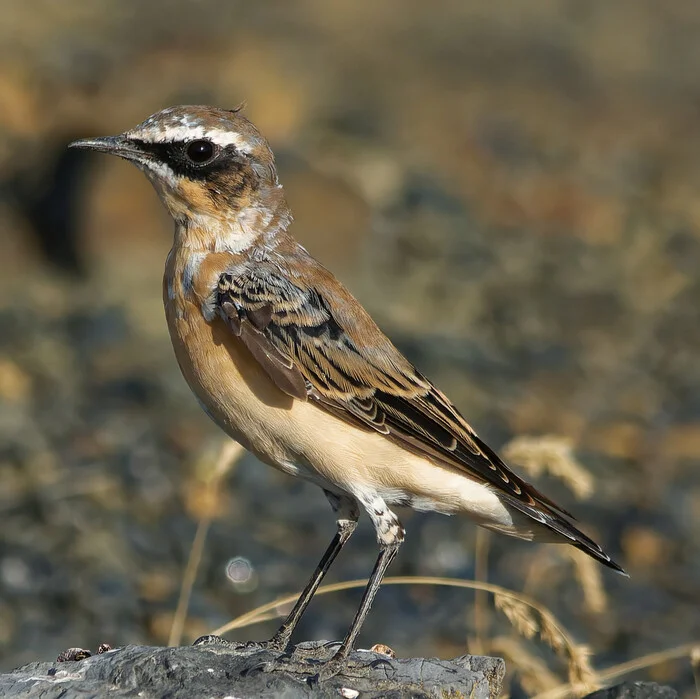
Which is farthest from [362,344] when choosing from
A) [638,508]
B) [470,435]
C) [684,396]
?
[684,396]

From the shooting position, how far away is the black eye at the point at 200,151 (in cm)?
728

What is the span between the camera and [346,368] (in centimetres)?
722

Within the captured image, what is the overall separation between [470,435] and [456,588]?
14.5ft

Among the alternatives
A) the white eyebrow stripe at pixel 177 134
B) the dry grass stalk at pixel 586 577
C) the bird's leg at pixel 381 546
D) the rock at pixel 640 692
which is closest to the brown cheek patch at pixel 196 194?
the white eyebrow stripe at pixel 177 134

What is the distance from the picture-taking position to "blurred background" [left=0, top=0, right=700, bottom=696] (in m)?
11.2

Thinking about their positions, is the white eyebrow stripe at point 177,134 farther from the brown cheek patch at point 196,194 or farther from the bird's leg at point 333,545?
the bird's leg at point 333,545

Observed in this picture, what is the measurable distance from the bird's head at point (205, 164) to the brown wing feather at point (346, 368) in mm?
417

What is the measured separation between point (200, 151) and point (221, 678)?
298 cm

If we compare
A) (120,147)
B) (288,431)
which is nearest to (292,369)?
(288,431)

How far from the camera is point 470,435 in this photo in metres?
7.39

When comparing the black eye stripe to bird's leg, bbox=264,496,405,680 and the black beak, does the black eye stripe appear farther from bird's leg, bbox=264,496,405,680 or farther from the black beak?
bird's leg, bbox=264,496,405,680

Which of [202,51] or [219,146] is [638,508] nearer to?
[219,146]

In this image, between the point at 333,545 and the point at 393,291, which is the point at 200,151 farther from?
the point at 393,291

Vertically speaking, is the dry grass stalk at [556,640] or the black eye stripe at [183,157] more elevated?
the black eye stripe at [183,157]
